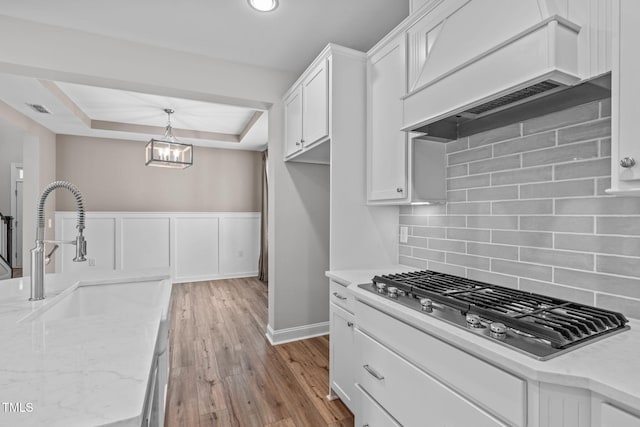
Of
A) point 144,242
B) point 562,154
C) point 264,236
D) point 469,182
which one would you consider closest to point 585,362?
point 562,154

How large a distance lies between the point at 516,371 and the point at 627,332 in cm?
49

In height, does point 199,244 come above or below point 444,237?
below

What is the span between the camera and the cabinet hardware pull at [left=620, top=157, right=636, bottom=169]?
0.91m

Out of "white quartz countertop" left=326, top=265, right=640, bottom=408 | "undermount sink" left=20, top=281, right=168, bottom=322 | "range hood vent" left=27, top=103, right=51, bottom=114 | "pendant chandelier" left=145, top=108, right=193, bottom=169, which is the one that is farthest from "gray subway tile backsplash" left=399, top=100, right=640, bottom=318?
"range hood vent" left=27, top=103, right=51, bottom=114

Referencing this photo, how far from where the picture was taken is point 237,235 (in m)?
6.09

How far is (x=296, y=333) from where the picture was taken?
3.11 m

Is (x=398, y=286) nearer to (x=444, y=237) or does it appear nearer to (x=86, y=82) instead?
(x=444, y=237)

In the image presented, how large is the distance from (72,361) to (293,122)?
240 cm

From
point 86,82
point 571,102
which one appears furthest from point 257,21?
point 571,102

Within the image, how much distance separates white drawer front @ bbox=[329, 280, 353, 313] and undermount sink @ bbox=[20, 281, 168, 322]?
1.02 metres

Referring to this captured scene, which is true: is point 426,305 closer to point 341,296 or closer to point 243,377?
point 341,296

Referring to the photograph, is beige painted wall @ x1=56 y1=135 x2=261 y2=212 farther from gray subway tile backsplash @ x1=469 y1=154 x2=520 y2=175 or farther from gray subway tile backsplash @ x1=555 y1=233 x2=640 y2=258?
gray subway tile backsplash @ x1=555 y1=233 x2=640 y2=258

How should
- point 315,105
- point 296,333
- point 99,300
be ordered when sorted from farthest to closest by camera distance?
point 296,333 → point 315,105 → point 99,300

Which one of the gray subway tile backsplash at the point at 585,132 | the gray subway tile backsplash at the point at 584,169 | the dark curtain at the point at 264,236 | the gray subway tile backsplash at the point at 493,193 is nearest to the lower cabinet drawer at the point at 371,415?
the gray subway tile backsplash at the point at 493,193
